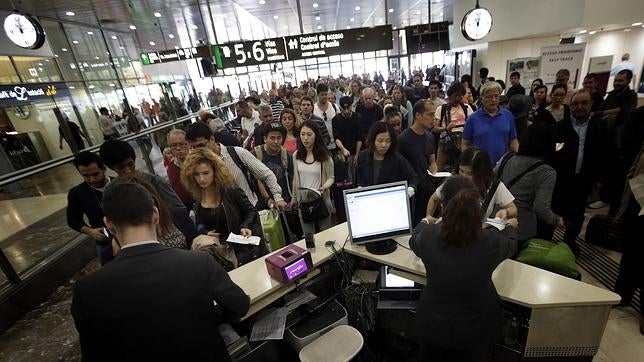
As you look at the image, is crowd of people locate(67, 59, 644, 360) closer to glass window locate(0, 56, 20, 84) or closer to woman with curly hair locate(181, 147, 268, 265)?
woman with curly hair locate(181, 147, 268, 265)

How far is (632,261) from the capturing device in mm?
2346

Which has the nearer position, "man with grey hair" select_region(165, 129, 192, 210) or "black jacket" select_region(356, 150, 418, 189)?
"black jacket" select_region(356, 150, 418, 189)

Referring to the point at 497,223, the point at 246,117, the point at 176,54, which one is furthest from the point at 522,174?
the point at 176,54

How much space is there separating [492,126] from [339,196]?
1.87 m

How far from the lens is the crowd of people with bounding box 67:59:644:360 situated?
131cm

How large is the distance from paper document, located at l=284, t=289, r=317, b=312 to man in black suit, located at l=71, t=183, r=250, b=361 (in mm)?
812

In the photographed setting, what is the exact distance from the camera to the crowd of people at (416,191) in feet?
4.30

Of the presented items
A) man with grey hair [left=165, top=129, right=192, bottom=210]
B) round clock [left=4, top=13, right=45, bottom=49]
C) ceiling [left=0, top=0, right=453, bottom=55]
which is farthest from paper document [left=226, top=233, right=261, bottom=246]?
ceiling [left=0, top=0, right=453, bottom=55]

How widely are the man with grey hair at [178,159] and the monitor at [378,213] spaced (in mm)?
2076

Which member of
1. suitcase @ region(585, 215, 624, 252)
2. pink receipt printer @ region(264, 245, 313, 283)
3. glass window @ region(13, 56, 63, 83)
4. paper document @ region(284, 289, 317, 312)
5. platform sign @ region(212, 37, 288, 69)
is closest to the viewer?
pink receipt printer @ region(264, 245, 313, 283)

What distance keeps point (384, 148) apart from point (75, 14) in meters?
8.51

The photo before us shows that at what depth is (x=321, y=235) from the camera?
254cm

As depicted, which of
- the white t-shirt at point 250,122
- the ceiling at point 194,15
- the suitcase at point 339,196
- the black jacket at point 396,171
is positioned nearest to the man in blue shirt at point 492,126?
the black jacket at point 396,171

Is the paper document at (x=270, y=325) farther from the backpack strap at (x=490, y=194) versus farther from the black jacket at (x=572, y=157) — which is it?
the black jacket at (x=572, y=157)
